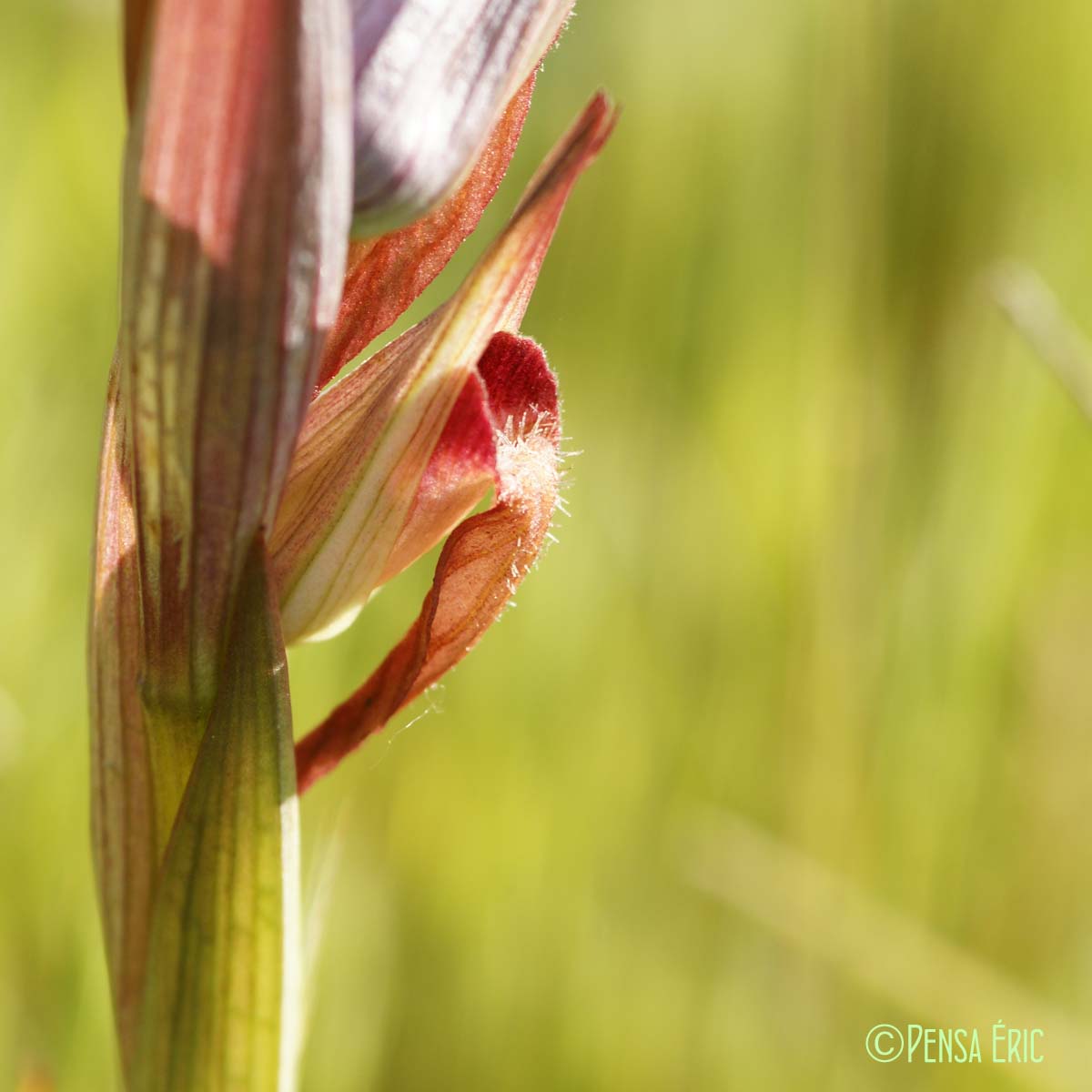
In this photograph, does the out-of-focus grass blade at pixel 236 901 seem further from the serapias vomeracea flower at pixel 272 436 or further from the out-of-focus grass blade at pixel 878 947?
the out-of-focus grass blade at pixel 878 947

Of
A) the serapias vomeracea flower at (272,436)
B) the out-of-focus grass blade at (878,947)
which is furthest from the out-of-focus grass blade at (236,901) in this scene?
the out-of-focus grass blade at (878,947)

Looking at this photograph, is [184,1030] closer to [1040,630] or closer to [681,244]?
[1040,630]

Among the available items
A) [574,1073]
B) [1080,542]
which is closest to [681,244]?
[1080,542]

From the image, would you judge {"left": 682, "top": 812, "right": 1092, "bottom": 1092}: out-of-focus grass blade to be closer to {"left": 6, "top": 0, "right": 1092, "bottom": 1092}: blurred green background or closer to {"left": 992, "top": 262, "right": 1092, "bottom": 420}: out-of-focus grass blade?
{"left": 6, "top": 0, "right": 1092, "bottom": 1092}: blurred green background

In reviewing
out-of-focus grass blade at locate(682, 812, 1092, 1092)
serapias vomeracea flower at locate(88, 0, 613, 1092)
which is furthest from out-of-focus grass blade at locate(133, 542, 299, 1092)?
out-of-focus grass blade at locate(682, 812, 1092, 1092)

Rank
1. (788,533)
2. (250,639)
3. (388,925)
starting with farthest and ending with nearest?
1. (788,533)
2. (388,925)
3. (250,639)

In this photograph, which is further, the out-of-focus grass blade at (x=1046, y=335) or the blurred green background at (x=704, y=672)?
the blurred green background at (x=704, y=672)
